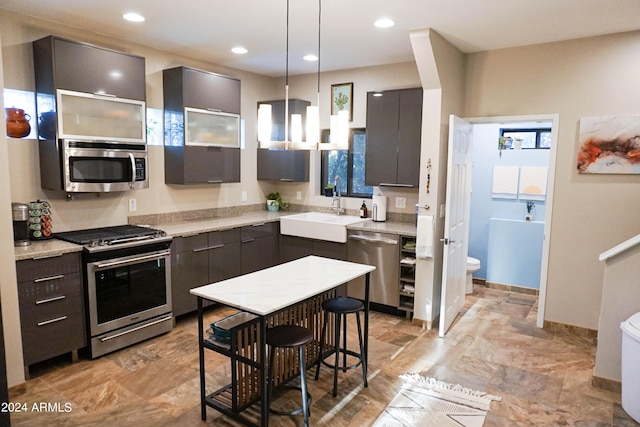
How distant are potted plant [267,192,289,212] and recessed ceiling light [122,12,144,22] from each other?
267 cm

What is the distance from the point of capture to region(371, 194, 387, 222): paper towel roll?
4613mm

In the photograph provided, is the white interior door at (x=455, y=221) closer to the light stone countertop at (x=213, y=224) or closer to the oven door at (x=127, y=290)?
the light stone countertop at (x=213, y=224)

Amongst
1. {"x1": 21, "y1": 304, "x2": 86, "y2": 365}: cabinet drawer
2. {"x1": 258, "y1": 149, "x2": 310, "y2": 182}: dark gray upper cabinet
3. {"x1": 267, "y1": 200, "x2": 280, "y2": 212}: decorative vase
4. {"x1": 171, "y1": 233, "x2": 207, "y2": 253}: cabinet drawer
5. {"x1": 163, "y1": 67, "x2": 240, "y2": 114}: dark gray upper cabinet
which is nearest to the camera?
{"x1": 21, "y1": 304, "x2": 86, "y2": 365}: cabinet drawer

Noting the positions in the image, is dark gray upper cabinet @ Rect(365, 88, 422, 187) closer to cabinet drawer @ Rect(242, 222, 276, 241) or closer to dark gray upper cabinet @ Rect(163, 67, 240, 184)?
cabinet drawer @ Rect(242, 222, 276, 241)

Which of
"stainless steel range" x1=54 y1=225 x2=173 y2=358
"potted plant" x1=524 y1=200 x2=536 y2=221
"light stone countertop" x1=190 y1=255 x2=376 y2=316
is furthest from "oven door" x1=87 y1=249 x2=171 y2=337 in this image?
"potted plant" x1=524 y1=200 x2=536 y2=221

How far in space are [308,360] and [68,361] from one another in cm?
186

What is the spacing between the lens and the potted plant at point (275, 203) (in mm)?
5469

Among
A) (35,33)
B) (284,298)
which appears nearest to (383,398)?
(284,298)

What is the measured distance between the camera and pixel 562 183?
12.6 ft

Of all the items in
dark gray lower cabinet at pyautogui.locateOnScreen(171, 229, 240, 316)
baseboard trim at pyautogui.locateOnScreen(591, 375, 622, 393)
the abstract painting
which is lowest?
baseboard trim at pyautogui.locateOnScreen(591, 375, 622, 393)

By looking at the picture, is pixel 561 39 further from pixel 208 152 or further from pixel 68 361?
pixel 68 361

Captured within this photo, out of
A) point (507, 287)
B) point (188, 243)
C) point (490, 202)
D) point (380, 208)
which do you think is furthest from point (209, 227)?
point (507, 287)

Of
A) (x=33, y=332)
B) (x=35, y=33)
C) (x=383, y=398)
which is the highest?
(x=35, y=33)

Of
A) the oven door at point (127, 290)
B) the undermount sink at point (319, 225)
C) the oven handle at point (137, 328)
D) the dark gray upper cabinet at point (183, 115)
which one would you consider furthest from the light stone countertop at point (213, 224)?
the oven handle at point (137, 328)
